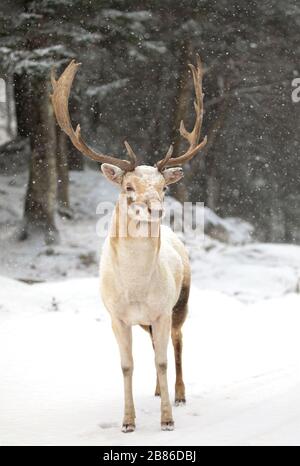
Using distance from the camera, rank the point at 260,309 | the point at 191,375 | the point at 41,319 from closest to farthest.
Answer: the point at 191,375
the point at 41,319
the point at 260,309

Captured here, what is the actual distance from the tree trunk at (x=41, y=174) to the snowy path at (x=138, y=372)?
5.38 m

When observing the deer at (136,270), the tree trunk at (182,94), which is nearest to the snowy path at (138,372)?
the deer at (136,270)

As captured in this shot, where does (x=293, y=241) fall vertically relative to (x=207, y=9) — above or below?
below

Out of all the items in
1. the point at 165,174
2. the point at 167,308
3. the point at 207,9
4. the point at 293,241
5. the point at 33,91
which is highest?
the point at 207,9

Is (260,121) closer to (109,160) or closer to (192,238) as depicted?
(192,238)

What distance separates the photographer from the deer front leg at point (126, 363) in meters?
6.89

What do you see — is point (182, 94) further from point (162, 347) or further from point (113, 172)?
point (162, 347)

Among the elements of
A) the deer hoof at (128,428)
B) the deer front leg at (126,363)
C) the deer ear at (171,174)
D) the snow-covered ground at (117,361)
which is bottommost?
the snow-covered ground at (117,361)

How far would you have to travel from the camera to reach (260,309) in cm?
1442

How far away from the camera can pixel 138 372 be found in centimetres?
973

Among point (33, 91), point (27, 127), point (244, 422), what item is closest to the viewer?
point (244, 422)

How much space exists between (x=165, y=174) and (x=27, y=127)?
14.7 metres

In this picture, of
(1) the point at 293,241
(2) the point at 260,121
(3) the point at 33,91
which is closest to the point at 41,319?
(3) the point at 33,91

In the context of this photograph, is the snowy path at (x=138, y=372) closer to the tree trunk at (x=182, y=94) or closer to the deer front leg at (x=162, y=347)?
the deer front leg at (x=162, y=347)
